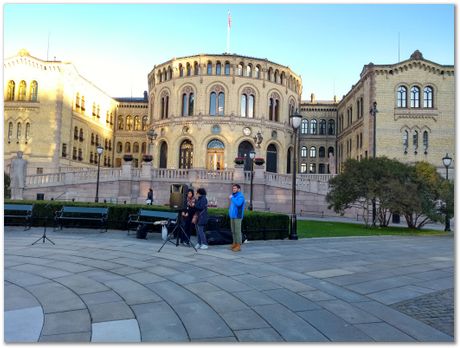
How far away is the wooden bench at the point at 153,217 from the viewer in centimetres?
1194

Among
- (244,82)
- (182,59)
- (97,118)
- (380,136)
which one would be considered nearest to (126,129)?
(97,118)

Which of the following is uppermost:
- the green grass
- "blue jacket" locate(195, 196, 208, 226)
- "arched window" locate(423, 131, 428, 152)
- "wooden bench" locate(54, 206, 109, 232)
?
"arched window" locate(423, 131, 428, 152)

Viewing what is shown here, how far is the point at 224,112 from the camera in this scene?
46.8 meters

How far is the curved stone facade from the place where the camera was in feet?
152

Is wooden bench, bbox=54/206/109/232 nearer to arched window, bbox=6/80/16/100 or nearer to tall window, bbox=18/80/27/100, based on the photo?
tall window, bbox=18/80/27/100

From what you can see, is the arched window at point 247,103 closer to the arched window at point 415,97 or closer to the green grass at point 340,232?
the arched window at point 415,97

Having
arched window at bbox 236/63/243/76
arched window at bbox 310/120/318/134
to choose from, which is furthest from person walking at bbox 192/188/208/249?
arched window at bbox 310/120/318/134

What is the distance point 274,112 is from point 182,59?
13.7 m

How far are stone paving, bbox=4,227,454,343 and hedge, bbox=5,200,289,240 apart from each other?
2356 mm

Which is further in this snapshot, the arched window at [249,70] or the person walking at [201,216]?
the arched window at [249,70]

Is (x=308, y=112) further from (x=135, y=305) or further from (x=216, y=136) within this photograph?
(x=135, y=305)

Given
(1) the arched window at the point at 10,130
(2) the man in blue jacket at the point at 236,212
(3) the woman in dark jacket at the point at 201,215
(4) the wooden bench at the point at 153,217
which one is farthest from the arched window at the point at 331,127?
(3) the woman in dark jacket at the point at 201,215

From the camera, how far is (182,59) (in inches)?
1897

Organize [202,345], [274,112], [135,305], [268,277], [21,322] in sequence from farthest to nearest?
[274,112] < [268,277] < [135,305] < [21,322] < [202,345]
